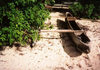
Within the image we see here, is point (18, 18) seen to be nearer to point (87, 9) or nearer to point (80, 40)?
point (80, 40)

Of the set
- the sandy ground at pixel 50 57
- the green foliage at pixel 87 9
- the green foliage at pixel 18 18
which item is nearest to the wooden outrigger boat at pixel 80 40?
the sandy ground at pixel 50 57

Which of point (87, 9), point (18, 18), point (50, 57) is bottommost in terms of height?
point (50, 57)

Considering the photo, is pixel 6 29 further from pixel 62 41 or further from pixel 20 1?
pixel 62 41

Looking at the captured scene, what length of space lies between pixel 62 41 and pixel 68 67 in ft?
5.64

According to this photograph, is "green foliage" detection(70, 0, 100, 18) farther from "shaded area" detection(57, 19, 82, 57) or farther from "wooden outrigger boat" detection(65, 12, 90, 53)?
"shaded area" detection(57, 19, 82, 57)

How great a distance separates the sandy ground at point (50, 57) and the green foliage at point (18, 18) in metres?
0.68

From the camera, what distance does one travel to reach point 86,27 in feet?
22.4

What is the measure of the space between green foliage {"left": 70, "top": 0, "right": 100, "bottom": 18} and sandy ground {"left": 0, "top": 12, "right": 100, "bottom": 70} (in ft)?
9.87

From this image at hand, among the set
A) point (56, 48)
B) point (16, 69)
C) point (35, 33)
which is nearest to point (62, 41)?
point (56, 48)

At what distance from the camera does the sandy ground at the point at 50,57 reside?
3.96 m

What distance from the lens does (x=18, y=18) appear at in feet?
13.0

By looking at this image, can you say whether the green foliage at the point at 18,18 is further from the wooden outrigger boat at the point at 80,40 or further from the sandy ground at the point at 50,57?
the wooden outrigger boat at the point at 80,40

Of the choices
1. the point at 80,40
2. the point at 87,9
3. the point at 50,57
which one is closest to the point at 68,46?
the point at 80,40

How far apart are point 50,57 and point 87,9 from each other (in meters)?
5.37
